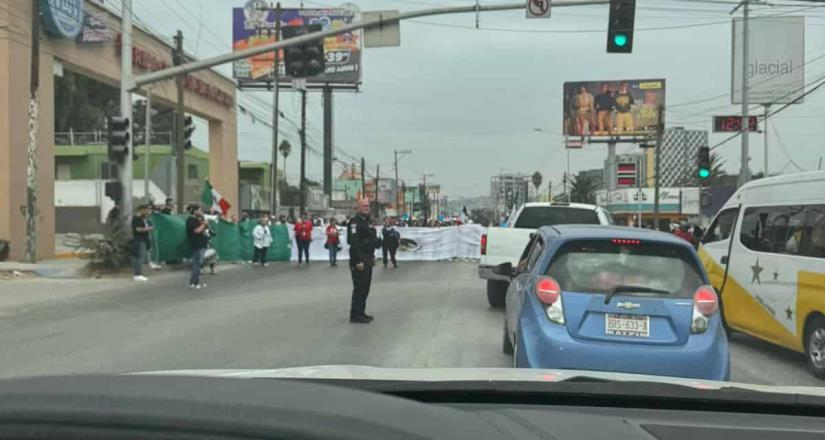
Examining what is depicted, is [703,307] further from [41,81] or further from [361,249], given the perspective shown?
[41,81]

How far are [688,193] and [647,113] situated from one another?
10.6 metres

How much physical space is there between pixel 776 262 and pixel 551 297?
382cm

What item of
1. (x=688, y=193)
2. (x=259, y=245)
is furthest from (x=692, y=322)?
(x=688, y=193)

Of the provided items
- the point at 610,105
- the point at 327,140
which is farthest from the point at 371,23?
the point at 327,140

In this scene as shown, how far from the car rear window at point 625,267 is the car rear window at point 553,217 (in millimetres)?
7228

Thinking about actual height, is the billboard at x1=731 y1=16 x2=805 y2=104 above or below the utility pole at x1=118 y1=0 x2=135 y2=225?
above

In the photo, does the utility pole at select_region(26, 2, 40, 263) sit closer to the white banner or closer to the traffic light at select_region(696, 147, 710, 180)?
the white banner

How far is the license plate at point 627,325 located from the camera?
6.14 metres

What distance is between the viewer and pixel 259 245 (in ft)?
83.2

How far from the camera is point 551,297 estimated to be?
6363 millimetres

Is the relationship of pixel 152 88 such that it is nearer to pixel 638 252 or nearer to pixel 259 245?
pixel 259 245

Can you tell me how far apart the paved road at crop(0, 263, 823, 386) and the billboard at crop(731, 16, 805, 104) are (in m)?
24.0

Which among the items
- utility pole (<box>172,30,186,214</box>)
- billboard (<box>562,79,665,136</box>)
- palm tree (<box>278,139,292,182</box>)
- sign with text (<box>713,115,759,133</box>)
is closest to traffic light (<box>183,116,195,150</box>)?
utility pole (<box>172,30,186,214</box>)

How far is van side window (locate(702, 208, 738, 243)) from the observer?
10.4m
